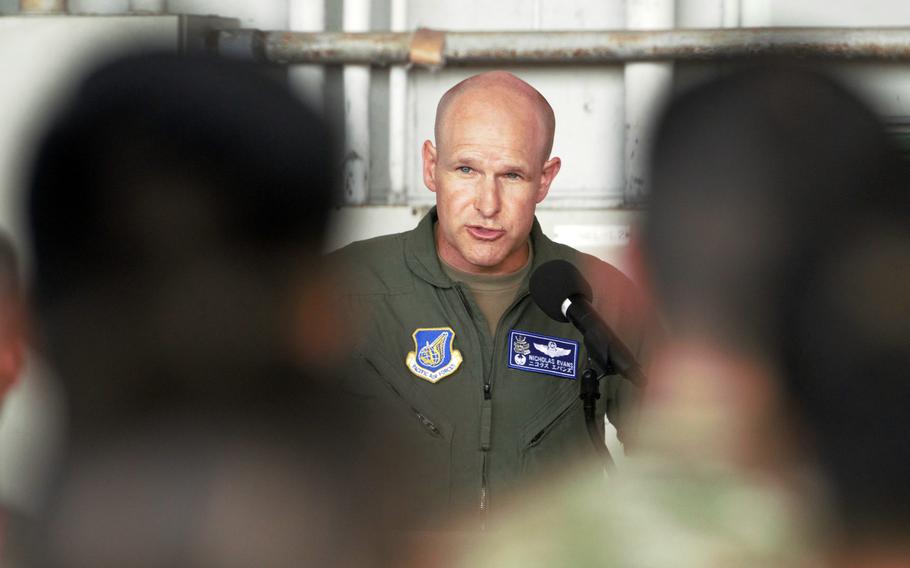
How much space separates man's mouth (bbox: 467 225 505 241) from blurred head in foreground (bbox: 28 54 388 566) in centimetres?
99

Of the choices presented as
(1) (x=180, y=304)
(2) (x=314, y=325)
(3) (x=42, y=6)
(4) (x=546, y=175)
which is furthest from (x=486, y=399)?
(1) (x=180, y=304)

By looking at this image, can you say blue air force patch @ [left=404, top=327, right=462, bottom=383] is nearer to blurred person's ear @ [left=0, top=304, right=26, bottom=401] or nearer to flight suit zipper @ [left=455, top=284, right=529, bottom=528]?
flight suit zipper @ [left=455, top=284, right=529, bottom=528]

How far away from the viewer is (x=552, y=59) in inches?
80.4

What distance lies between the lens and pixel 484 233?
1679mm

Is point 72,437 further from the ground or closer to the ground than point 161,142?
closer to the ground

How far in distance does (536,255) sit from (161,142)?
121 centimetres

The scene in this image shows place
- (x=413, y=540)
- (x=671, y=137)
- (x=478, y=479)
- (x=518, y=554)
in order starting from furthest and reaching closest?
(x=478, y=479) → (x=413, y=540) → (x=671, y=137) → (x=518, y=554)

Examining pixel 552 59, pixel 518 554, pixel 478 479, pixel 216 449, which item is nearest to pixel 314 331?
pixel 216 449

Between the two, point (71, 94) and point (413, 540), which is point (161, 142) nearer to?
point (71, 94)

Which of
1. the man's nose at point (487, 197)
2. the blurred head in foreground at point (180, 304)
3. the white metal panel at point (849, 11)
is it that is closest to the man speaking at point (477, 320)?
the man's nose at point (487, 197)

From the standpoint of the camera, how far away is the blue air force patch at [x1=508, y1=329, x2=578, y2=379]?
5.41 ft

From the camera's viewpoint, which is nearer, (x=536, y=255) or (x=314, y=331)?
(x=314, y=331)

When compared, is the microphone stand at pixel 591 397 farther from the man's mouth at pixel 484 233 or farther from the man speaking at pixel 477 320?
the man's mouth at pixel 484 233

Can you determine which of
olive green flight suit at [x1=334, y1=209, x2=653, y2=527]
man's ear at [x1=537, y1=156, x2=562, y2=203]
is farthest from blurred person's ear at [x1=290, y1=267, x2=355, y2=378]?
man's ear at [x1=537, y1=156, x2=562, y2=203]
